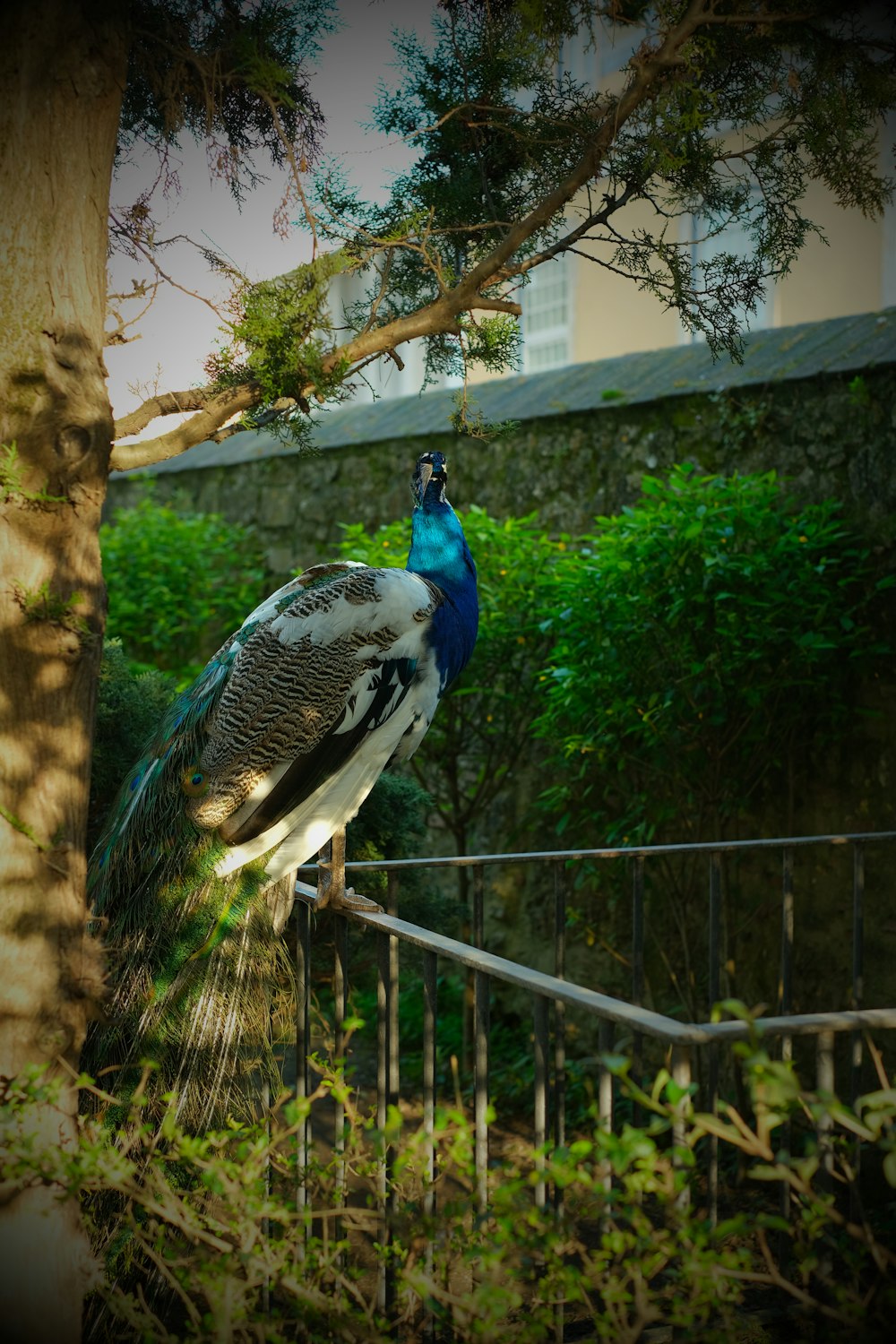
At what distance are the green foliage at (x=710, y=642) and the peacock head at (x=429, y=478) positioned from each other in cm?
77

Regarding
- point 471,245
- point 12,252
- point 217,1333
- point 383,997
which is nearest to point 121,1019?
point 383,997

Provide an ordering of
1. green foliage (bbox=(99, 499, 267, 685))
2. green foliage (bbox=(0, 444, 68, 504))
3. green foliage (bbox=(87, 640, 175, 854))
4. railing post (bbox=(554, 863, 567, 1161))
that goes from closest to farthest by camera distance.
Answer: green foliage (bbox=(0, 444, 68, 504)) → railing post (bbox=(554, 863, 567, 1161)) → green foliage (bbox=(87, 640, 175, 854)) → green foliage (bbox=(99, 499, 267, 685))

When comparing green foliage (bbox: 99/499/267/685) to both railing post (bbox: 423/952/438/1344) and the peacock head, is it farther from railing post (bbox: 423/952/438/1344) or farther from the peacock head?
railing post (bbox: 423/952/438/1344)

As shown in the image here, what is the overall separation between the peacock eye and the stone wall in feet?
2.64

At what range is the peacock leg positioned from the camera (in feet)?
9.09

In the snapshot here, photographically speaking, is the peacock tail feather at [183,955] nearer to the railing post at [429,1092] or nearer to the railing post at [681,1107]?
the railing post at [429,1092]

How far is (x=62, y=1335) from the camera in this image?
188 cm

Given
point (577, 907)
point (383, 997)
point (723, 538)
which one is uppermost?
point (723, 538)

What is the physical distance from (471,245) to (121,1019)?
6.06 feet

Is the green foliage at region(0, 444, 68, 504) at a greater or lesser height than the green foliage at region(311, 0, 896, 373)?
lesser

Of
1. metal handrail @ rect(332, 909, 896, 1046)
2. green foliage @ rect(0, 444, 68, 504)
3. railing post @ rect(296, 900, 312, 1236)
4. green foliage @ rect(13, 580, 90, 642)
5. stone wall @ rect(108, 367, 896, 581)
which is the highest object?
stone wall @ rect(108, 367, 896, 581)

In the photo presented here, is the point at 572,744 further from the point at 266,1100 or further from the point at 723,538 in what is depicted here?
the point at 266,1100

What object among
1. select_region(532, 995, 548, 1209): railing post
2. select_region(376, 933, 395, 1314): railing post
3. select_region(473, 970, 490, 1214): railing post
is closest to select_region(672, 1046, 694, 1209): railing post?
select_region(532, 995, 548, 1209): railing post

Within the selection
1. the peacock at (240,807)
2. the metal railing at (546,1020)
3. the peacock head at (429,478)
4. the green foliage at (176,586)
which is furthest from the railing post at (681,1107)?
the green foliage at (176,586)
